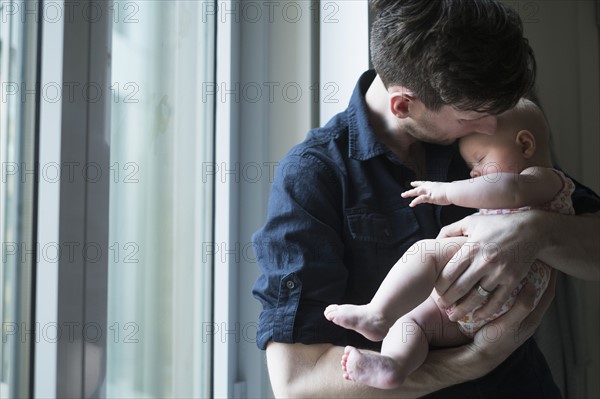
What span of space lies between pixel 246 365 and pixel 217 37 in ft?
2.68

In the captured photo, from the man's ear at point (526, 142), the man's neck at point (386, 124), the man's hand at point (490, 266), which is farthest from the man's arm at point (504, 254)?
the man's neck at point (386, 124)

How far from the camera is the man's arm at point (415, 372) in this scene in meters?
0.94

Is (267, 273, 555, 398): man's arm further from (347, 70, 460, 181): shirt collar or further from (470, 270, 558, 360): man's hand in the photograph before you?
(347, 70, 460, 181): shirt collar

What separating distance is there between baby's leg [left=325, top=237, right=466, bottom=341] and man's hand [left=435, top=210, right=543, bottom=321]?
0.02 metres

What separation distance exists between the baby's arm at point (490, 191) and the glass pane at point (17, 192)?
666 millimetres

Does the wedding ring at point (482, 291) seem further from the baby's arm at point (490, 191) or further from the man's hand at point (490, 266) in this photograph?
the baby's arm at point (490, 191)

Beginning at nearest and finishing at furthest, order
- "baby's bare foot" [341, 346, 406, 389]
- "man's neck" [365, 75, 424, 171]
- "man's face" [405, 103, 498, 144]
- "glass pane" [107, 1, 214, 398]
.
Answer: "baby's bare foot" [341, 346, 406, 389] < "man's face" [405, 103, 498, 144] < "man's neck" [365, 75, 424, 171] < "glass pane" [107, 1, 214, 398]

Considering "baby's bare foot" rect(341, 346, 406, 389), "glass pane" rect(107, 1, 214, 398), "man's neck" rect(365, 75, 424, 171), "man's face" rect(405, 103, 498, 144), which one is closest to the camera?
"baby's bare foot" rect(341, 346, 406, 389)

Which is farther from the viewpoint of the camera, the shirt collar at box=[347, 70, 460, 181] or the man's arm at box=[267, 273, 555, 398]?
the shirt collar at box=[347, 70, 460, 181]

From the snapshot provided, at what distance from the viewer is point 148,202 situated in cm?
132

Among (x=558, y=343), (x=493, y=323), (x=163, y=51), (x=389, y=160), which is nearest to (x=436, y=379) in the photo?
(x=493, y=323)

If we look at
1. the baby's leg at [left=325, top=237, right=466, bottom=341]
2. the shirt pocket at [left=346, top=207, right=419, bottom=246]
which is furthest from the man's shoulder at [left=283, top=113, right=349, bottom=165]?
the baby's leg at [left=325, top=237, right=466, bottom=341]

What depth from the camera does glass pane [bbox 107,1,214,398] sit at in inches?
48.9

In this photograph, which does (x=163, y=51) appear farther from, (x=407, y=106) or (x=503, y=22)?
(x=503, y=22)
